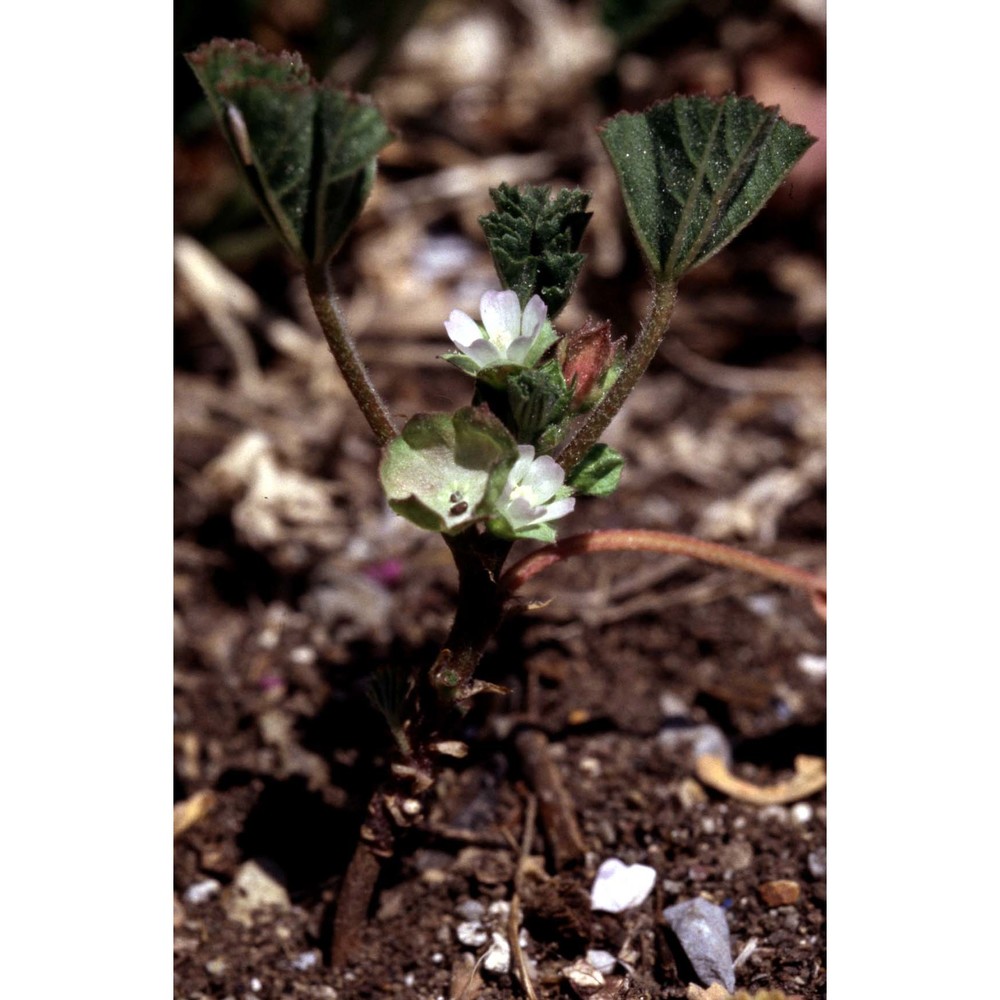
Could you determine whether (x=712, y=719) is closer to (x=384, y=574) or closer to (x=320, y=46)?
(x=384, y=574)

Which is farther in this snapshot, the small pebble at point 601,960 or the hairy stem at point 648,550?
the small pebble at point 601,960

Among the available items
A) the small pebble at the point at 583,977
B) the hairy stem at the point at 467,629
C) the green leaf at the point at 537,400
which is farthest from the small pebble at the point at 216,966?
the green leaf at the point at 537,400

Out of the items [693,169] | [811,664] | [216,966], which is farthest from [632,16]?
[216,966]

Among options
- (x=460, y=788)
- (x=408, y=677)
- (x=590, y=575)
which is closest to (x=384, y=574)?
(x=590, y=575)

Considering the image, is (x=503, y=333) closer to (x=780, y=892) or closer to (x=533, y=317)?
(x=533, y=317)

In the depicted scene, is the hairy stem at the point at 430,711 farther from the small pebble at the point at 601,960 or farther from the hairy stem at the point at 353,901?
the small pebble at the point at 601,960

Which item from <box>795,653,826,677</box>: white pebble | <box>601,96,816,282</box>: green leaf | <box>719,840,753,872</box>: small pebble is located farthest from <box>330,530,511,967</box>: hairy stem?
<box>795,653,826,677</box>: white pebble

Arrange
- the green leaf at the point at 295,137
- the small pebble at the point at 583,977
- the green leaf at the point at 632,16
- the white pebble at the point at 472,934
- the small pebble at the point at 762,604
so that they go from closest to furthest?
the green leaf at the point at 295,137 → the small pebble at the point at 583,977 → the white pebble at the point at 472,934 → the small pebble at the point at 762,604 → the green leaf at the point at 632,16
